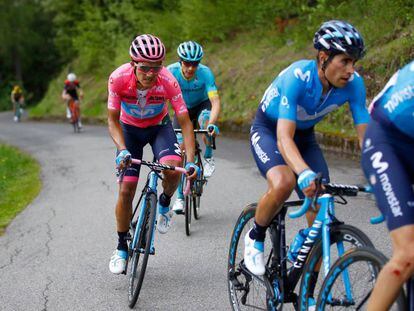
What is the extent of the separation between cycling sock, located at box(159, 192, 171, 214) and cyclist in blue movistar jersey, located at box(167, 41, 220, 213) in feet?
4.33

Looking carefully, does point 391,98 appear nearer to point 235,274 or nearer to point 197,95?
point 235,274

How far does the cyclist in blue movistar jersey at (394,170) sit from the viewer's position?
3.15 metres

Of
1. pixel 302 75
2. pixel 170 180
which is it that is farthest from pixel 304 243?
pixel 170 180

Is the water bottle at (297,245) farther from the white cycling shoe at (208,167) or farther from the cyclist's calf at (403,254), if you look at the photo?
the white cycling shoe at (208,167)

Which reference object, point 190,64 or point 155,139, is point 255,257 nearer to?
point 155,139

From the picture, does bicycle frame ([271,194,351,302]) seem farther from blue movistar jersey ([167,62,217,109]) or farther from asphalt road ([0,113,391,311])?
blue movistar jersey ([167,62,217,109])

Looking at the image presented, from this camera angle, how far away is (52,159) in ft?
53.8

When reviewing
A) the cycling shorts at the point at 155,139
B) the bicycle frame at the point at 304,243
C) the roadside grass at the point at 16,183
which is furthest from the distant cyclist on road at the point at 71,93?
the bicycle frame at the point at 304,243

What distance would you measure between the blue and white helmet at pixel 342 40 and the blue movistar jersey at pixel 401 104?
494mm

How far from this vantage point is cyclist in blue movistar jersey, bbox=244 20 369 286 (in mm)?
3938

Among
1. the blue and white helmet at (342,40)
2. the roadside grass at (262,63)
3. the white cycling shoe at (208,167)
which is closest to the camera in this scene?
the blue and white helmet at (342,40)

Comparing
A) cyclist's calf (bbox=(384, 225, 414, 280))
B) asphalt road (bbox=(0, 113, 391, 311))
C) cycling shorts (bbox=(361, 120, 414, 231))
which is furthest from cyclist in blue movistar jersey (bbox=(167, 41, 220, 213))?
cyclist's calf (bbox=(384, 225, 414, 280))

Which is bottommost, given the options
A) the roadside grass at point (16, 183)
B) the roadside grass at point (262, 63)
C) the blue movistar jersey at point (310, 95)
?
the roadside grass at point (16, 183)

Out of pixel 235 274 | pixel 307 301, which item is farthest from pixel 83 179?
pixel 307 301
